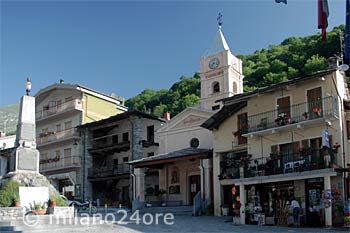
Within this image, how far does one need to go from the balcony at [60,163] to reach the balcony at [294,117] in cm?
2150

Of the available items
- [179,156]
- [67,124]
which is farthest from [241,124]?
[67,124]

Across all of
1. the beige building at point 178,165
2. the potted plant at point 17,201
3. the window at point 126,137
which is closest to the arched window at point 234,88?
the beige building at point 178,165

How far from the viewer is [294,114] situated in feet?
74.2

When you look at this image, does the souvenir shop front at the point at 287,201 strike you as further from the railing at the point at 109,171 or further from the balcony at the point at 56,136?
the balcony at the point at 56,136

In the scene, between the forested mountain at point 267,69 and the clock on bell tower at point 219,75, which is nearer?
the clock on bell tower at point 219,75

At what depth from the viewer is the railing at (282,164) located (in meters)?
19.8

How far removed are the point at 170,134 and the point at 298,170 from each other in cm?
1445

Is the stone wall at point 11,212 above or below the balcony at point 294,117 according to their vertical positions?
below

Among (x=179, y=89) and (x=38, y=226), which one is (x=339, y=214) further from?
(x=179, y=89)

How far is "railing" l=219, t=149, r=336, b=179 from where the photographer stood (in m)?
19.8

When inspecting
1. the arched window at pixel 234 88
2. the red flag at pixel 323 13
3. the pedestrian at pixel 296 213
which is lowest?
the pedestrian at pixel 296 213

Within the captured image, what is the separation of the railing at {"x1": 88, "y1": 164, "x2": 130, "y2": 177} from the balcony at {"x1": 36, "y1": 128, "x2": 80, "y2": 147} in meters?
3.73

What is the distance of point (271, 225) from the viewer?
20672 millimetres

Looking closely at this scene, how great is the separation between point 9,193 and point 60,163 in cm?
2303
